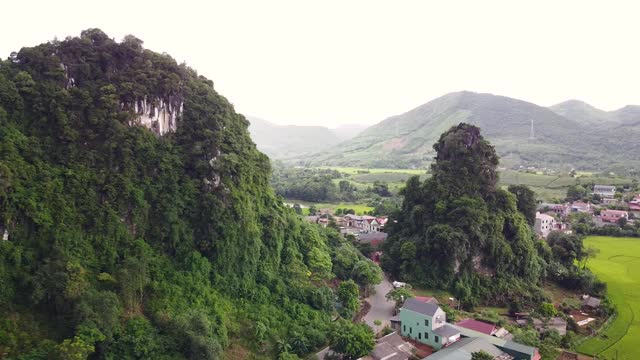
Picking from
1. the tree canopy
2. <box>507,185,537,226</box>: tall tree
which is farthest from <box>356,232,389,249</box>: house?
<box>507,185,537,226</box>: tall tree

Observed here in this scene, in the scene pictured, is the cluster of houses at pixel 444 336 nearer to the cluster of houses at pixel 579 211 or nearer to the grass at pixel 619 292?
the grass at pixel 619 292

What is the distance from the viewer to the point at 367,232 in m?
75.1

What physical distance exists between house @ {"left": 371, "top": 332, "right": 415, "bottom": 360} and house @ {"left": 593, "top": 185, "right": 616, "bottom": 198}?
308 ft

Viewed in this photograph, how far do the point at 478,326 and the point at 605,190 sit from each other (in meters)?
90.1

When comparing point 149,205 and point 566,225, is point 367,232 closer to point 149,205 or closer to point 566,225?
point 566,225

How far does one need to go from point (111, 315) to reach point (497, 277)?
138 ft

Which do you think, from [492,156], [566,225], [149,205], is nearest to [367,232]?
[492,156]

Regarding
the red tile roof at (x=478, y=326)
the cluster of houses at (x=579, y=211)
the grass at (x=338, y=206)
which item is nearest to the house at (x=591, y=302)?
the red tile roof at (x=478, y=326)

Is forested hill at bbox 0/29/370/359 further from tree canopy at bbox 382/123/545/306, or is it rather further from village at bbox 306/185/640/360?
tree canopy at bbox 382/123/545/306

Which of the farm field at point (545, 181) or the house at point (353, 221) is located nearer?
the house at point (353, 221)

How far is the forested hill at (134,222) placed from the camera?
93.2 feet

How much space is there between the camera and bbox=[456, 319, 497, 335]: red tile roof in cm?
3934

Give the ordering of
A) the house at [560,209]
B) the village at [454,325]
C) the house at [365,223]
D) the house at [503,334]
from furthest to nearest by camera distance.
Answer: the house at [560,209] < the house at [365,223] < the house at [503,334] < the village at [454,325]

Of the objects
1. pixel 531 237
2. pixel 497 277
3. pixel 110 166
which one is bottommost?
pixel 497 277
